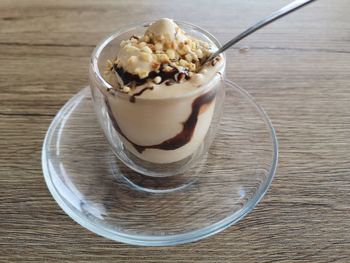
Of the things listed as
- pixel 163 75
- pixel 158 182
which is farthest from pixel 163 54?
pixel 158 182

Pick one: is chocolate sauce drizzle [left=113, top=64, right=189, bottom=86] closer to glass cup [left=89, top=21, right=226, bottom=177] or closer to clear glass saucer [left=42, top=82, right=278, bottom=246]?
glass cup [left=89, top=21, right=226, bottom=177]

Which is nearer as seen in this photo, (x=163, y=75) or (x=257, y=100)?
(x=163, y=75)

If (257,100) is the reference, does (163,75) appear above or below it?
above

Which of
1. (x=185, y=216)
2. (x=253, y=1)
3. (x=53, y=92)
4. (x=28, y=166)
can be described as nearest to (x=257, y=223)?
(x=185, y=216)

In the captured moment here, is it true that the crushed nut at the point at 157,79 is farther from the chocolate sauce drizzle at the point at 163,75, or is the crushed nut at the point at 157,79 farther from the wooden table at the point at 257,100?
the wooden table at the point at 257,100

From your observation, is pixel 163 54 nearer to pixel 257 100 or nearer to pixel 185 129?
pixel 185 129

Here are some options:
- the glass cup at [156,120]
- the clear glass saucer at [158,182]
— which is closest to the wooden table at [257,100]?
the clear glass saucer at [158,182]

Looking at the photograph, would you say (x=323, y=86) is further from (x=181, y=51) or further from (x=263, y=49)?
(x=181, y=51)
